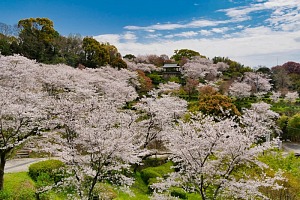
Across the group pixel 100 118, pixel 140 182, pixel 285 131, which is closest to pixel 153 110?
pixel 140 182

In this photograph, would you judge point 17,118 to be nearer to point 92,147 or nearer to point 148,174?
point 92,147

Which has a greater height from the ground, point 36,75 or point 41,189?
point 36,75

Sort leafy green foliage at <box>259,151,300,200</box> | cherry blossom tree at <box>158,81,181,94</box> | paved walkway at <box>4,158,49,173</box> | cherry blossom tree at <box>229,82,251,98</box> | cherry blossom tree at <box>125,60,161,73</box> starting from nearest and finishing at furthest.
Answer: leafy green foliage at <box>259,151,300,200</box> < paved walkway at <box>4,158,49,173</box> < cherry blossom tree at <box>158,81,181,94</box> < cherry blossom tree at <box>229,82,251,98</box> < cherry blossom tree at <box>125,60,161,73</box>

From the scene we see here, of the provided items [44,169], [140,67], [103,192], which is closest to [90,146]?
[103,192]

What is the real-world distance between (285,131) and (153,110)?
24.2m

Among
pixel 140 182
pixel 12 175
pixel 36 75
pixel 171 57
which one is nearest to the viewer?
pixel 12 175

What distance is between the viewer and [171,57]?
7256cm

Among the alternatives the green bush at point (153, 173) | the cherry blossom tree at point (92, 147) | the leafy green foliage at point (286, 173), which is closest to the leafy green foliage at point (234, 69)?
the leafy green foliage at point (286, 173)

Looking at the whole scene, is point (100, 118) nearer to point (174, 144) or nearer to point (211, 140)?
point (174, 144)

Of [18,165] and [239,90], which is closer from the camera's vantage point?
[18,165]

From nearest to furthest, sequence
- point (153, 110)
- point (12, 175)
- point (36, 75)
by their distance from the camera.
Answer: point (12, 175) < point (153, 110) < point (36, 75)

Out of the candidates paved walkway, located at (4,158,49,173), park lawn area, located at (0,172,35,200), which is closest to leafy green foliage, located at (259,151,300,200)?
park lawn area, located at (0,172,35,200)

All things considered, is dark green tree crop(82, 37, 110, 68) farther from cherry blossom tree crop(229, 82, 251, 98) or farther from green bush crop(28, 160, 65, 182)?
green bush crop(28, 160, 65, 182)

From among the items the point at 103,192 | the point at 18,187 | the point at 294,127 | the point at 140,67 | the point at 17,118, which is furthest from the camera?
the point at 140,67
